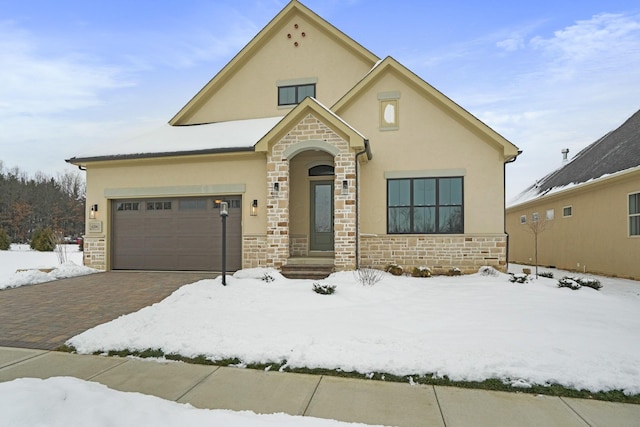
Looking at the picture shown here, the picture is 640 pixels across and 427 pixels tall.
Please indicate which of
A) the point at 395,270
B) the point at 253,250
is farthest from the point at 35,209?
the point at 395,270

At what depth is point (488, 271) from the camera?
10.1 meters

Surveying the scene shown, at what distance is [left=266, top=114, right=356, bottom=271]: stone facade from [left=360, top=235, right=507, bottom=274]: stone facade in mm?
1403

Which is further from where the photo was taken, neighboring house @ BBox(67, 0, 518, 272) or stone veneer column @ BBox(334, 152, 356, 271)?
neighboring house @ BBox(67, 0, 518, 272)

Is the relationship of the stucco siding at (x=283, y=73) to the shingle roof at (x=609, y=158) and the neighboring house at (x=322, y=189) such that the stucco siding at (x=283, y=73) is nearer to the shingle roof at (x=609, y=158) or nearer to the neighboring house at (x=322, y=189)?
the neighboring house at (x=322, y=189)

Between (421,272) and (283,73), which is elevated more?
(283,73)

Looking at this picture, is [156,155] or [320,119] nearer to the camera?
[320,119]

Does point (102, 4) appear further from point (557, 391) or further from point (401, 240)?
point (557, 391)

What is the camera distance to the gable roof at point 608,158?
12.4 m

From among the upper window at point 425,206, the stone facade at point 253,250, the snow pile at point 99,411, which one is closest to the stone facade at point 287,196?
the stone facade at point 253,250

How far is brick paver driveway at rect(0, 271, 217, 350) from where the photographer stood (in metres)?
5.14

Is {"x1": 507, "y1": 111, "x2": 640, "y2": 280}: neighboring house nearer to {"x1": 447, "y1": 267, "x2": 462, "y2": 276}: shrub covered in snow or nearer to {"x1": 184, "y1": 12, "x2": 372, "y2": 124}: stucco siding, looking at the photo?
{"x1": 447, "y1": 267, "x2": 462, "y2": 276}: shrub covered in snow

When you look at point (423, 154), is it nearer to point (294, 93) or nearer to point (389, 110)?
point (389, 110)

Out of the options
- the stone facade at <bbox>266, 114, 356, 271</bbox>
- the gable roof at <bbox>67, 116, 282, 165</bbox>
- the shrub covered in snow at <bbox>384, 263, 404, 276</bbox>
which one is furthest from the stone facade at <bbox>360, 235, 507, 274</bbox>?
the gable roof at <bbox>67, 116, 282, 165</bbox>

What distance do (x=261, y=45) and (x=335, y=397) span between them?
14842 millimetres
